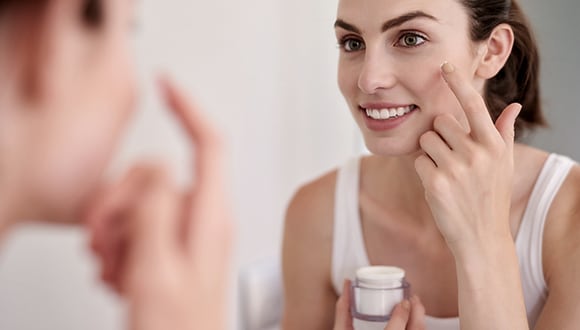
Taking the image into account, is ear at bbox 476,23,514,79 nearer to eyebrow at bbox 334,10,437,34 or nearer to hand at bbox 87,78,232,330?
eyebrow at bbox 334,10,437,34

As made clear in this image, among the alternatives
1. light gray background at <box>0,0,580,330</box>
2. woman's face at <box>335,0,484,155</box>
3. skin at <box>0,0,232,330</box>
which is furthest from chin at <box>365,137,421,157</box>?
skin at <box>0,0,232,330</box>

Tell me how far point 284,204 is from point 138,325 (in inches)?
20.8

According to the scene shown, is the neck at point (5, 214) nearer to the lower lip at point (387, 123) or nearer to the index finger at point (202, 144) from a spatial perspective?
the index finger at point (202, 144)

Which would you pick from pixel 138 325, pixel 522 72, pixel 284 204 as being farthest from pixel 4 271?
pixel 522 72

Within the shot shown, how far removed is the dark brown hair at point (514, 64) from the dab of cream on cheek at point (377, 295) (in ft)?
0.79

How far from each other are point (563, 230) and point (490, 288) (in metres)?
0.15

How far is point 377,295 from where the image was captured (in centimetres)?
68

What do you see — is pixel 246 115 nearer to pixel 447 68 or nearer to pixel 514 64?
pixel 447 68

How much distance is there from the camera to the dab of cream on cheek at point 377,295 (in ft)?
2.23

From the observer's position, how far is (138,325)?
13.4 inches

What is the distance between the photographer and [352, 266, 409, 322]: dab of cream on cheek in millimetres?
680

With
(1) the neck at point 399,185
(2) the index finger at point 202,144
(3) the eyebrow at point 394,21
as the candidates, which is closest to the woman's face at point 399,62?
(3) the eyebrow at point 394,21

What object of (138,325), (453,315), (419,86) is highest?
(419,86)

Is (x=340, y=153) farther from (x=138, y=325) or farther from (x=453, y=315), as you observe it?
(x=138, y=325)
